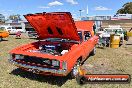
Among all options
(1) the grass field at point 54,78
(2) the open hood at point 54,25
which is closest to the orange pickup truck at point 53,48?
(2) the open hood at point 54,25

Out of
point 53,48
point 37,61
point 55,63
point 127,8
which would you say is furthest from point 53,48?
point 127,8

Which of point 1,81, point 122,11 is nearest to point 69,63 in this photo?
point 1,81

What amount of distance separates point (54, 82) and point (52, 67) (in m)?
0.77

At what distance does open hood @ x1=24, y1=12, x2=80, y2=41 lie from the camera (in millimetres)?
7294

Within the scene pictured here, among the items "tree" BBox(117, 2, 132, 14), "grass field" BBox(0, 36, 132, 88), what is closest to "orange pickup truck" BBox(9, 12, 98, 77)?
"grass field" BBox(0, 36, 132, 88)

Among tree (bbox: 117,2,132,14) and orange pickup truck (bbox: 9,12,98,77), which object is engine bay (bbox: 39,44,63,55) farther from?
tree (bbox: 117,2,132,14)

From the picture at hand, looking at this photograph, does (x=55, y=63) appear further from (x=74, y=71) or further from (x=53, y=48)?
(x=53, y=48)

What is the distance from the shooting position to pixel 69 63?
6.80 meters

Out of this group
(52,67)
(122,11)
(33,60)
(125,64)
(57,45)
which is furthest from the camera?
(122,11)

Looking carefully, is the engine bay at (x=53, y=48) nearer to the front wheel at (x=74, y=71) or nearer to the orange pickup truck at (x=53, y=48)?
the orange pickup truck at (x=53, y=48)

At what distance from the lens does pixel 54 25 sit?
791cm

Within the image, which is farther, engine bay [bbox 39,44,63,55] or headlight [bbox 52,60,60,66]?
engine bay [bbox 39,44,63,55]

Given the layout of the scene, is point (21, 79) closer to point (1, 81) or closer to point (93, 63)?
point (1, 81)

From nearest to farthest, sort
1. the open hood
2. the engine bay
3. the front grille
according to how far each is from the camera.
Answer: the front grille → the open hood → the engine bay
